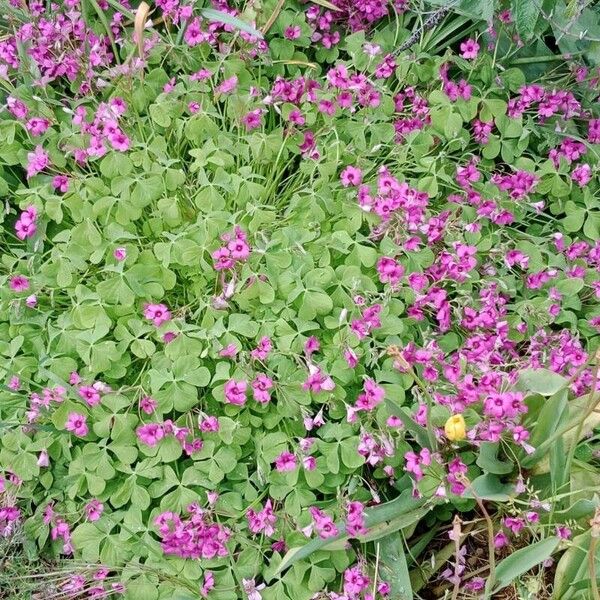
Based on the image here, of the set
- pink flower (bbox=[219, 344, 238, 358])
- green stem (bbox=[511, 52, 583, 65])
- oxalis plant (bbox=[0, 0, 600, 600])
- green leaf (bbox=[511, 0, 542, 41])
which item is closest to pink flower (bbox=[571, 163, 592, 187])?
oxalis plant (bbox=[0, 0, 600, 600])

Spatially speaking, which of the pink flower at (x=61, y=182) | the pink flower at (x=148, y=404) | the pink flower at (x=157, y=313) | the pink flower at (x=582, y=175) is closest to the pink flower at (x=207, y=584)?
the pink flower at (x=148, y=404)

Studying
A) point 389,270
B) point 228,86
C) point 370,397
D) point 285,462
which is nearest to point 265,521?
point 285,462

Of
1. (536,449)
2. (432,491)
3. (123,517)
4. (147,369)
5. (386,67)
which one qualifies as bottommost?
(123,517)

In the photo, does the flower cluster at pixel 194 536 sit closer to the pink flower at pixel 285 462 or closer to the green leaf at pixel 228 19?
the pink flower at pixel 285 462

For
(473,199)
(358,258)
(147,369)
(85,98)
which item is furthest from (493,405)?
(85,98)

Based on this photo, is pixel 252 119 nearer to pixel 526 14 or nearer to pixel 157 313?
pixel 157 313

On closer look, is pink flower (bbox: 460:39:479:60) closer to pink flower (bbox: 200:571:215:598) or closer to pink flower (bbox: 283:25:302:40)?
pink flower (bbox: 283:25:302:40)

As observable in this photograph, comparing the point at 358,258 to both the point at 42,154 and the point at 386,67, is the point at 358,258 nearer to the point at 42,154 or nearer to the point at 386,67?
the point at 386,67
